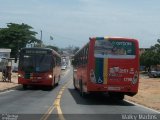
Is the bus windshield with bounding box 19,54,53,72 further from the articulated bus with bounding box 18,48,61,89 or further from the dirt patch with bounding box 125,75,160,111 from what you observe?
the dirt patch with bounding box 125,75,160,111

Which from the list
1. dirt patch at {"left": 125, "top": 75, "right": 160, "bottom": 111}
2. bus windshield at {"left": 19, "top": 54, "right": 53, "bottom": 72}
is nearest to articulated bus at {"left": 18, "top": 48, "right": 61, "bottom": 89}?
bus windshield at {"left": 19, "top": 54, "right": 53, "bottom": 72}

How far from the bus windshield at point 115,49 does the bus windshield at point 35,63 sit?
42.2 ft

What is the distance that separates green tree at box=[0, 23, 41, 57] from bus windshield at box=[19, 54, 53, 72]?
268 feet

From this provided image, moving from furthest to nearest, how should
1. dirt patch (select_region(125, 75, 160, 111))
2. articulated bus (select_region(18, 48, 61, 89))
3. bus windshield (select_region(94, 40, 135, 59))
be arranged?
1. articulated bus (select_region(18, 48, 61, 89))
2. dirt patch (select_region(125, 75, 160, 111))
3. bus windshield (select_region(94, 40, 135, 59))

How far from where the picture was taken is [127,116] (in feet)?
60.2

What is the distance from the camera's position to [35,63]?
123ft

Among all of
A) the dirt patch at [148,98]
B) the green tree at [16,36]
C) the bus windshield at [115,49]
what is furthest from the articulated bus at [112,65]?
the green tree at [16,36]

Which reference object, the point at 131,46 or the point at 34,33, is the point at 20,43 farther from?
the point at 131,46

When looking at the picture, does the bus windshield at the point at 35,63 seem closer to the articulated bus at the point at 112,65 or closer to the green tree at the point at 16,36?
the articulated bus at the point at 112,65

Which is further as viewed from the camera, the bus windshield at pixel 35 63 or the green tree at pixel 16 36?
the green tree at pixel 16 36

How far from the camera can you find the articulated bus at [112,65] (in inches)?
983

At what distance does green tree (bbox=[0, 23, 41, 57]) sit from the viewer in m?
120

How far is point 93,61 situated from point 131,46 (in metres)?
2.08

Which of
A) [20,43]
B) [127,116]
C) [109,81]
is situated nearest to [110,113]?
[127,116]
